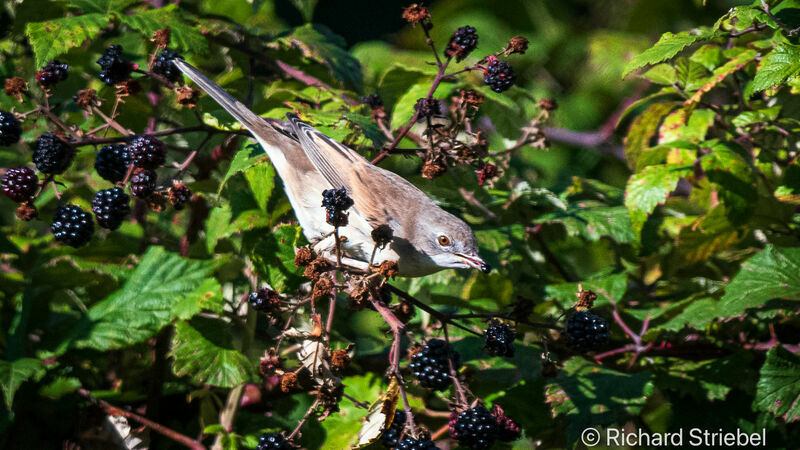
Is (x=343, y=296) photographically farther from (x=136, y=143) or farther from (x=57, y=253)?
(x=57, y=253)

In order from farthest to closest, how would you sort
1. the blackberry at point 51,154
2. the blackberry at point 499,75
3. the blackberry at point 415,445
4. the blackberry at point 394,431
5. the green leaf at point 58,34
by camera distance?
the green leaf at point 58,34, the blackberry at point 499,75, the blackberry at point 51,154, the blackberry at point 394,431, the blackberry at point 415,445

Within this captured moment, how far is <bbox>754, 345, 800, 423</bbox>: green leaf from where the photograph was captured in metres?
2.57

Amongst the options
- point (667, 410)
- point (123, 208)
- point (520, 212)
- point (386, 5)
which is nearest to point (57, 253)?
point (123, 208)

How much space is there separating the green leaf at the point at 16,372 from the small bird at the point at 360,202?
1095 millimetres

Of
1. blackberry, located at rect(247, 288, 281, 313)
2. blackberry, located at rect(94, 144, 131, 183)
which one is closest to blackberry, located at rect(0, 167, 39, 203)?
blackberry, located at rect(94, 144, 131, 183)

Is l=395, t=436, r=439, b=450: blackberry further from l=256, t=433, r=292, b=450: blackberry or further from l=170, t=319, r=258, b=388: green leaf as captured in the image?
l=170, t=319, r=258, b=388: green leaf

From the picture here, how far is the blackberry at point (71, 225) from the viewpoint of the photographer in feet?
7.95

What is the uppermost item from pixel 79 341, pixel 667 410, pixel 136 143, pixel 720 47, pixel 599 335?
pixel 720 47

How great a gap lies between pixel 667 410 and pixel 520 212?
1.12 m

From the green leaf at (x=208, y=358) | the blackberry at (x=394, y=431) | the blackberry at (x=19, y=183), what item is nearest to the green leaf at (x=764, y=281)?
the blackberry at (x=394, y=431)

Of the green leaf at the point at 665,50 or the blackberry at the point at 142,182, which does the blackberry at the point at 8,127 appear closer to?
the blackberry at the point at 142,182

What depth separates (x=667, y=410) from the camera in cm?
326

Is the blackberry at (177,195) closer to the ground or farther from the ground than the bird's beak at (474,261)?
farther from the ground

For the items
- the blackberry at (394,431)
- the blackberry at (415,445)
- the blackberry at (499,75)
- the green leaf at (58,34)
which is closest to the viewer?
the blackberry at (415,445)
